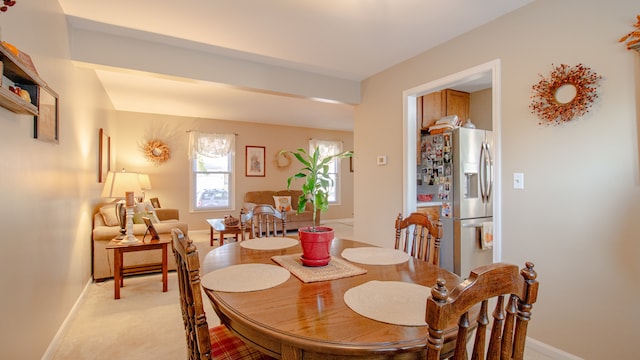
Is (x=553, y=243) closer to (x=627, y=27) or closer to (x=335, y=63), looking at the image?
(x=627, y=27)

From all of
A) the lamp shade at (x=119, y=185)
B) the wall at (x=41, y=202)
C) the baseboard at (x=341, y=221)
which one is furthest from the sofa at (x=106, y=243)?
the baseboard at (x=341, y=221)

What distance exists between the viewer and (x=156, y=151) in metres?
6.12

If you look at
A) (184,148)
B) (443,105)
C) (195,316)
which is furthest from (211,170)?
(195,316)

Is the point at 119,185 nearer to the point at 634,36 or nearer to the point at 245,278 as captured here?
the point at 245,278

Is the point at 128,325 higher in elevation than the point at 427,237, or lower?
lower

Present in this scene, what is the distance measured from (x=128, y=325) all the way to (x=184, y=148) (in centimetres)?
463

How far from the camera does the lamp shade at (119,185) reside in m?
3.33

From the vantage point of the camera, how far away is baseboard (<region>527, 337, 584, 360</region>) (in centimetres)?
195

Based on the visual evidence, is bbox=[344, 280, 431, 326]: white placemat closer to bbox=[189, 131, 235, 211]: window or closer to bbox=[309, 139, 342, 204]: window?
bbox=[189, 131, 235, 211]: window

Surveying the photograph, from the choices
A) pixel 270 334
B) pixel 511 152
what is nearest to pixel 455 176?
pixel 511 152

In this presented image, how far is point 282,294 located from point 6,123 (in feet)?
4.99

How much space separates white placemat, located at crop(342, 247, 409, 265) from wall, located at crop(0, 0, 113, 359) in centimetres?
165

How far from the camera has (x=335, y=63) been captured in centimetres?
336

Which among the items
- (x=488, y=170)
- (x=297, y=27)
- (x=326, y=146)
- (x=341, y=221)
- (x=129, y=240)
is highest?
(x=297, y=27)
